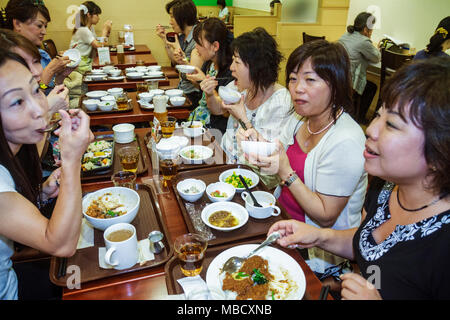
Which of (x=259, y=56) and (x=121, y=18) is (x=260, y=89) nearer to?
(x=259, y=56)

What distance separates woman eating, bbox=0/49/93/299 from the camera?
1084 mm

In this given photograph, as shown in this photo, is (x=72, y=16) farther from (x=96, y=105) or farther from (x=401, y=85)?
(x=401, y=85)

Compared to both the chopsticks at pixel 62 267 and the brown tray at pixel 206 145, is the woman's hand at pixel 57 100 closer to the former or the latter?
the brown tray at pixel 206 145

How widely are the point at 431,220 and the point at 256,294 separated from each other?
667 mm

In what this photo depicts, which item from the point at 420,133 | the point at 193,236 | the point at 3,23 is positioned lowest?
the point at 193,236

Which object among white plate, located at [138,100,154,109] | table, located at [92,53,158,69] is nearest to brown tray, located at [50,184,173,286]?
white plate, located at [138,100,154,109]

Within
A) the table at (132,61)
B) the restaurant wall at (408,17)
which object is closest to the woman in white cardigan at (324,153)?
the table at (132,61)

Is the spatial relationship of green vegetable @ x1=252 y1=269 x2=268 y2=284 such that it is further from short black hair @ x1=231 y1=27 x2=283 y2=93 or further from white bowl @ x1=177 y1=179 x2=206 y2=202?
short black hair @ x1=231 y1=27 x2=283 y2=93

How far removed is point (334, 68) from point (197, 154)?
1.03 metres

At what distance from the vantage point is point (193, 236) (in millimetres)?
1196

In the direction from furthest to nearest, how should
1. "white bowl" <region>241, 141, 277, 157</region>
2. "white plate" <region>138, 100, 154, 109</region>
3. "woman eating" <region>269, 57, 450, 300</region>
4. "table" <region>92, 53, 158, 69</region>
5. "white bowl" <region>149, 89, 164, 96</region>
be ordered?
"table" <region>92, 53, 158, 69</region>
"white bowl" <region>149, 89, 164, 96</region>
"white plate" <region>138, 100, 154, 109</region>
"white bowl" <region>241, 141, 277, 157</region>
"woman eating" <region>269, 57, 450, 300</region>

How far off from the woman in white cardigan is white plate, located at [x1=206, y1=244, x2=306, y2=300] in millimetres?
447

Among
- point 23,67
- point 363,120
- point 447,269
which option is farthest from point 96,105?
point 363,120

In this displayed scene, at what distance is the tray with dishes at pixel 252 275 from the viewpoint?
1.06m
